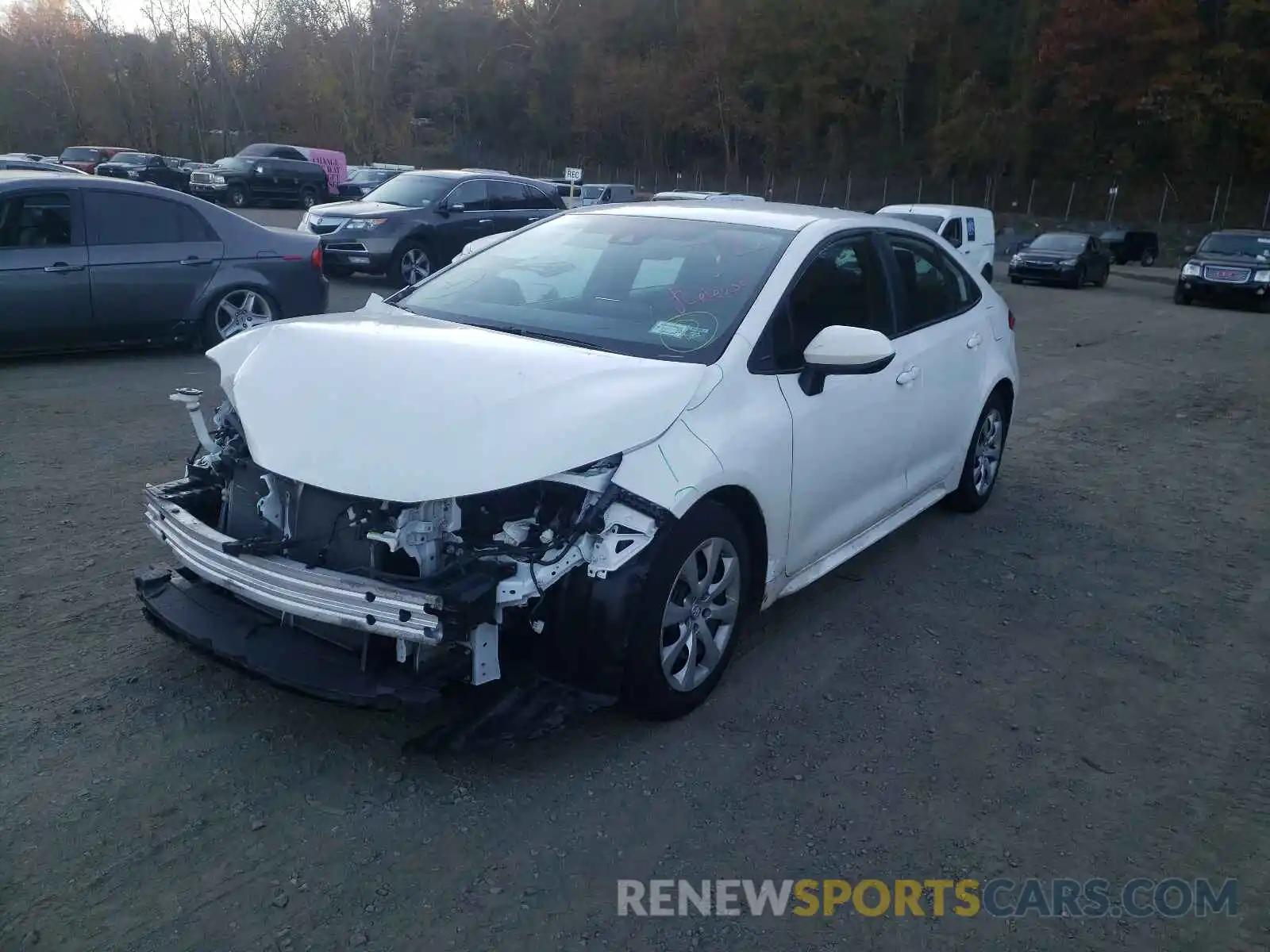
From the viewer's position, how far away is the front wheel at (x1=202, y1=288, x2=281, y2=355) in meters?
9.62

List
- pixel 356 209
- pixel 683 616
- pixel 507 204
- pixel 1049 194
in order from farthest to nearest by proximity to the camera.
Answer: pixel 1049 194 → pixel 507 204 → pixel 356 209 → pixel 683 616

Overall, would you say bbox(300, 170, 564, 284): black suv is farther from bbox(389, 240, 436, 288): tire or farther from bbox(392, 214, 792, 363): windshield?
bbox(392, 214, 792, 363): windshield

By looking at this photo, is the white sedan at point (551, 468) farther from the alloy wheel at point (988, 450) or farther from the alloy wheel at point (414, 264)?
the alloy wheel at point (414, 264)

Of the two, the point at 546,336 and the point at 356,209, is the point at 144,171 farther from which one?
the point at 546,336

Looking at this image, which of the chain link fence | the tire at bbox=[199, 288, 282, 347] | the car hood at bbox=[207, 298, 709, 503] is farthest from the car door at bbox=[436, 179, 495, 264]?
the chain link fence

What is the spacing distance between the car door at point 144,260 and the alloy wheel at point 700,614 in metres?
7.24

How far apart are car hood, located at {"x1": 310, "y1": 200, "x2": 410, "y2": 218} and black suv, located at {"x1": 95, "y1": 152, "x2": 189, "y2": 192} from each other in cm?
1819

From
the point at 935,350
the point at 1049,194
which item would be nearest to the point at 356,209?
the point at 935,350

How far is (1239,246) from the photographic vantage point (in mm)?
22125

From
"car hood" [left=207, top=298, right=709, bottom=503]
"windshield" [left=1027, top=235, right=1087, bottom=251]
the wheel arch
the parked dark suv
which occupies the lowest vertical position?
the parked dark suv

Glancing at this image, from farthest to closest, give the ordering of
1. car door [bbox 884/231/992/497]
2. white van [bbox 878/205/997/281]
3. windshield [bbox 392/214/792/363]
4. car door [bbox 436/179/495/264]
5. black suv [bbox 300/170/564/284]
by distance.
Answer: white van [bbox 878/205/997/281], car door [bbox 436/179/495/264], black suv [bbox 300/170/564/284], car door [bbox 884/231/992/497], windshield [bbox 392/214/792/363]

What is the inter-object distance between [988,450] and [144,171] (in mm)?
33711

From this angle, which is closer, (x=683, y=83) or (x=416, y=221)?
(x=416, y=221)

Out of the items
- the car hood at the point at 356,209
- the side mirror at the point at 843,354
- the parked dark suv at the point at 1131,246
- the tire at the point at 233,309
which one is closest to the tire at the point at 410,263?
the car hood at the point at 356,209
